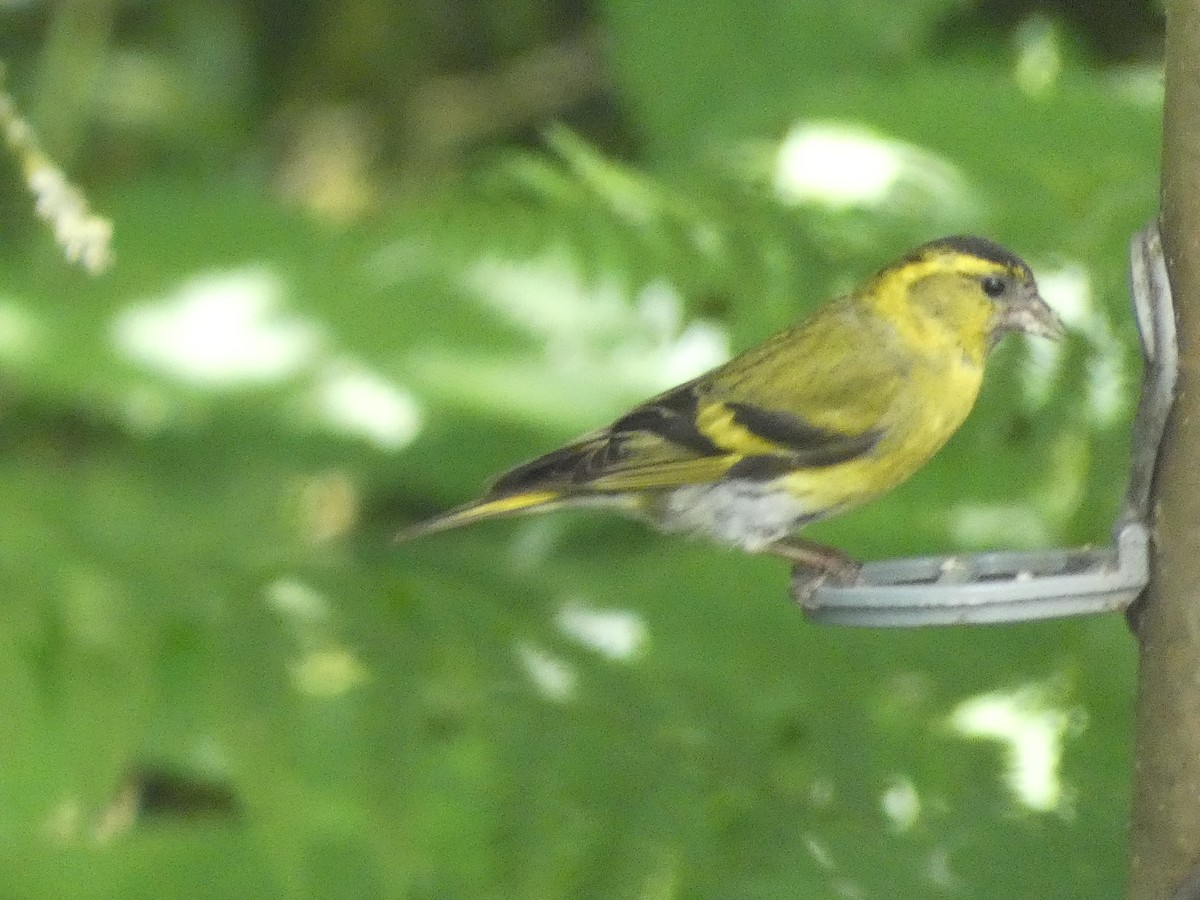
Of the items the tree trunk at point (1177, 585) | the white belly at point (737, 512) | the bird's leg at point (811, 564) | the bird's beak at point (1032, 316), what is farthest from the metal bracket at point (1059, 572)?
the white belly at point (737, 512)

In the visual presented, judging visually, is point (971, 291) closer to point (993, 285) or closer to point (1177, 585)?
point (993, 285)

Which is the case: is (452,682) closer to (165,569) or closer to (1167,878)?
(165,569)

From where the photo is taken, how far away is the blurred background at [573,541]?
7.29ft

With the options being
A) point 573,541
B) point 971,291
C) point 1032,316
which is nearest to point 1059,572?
point 1032,316

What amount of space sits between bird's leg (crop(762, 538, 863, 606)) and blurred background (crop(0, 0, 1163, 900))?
6.3 inches

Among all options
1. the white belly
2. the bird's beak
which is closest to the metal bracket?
the bird's beak

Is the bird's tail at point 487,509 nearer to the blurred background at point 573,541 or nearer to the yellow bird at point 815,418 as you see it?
the yellow bird at point 815,418

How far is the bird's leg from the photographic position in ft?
7.45

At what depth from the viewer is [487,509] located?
231 centimetres

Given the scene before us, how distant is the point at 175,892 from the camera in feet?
8.02

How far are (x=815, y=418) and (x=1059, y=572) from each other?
757mm

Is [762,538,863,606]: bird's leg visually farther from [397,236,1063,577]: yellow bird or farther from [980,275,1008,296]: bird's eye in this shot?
[980,275,1008,296]: bird's eye

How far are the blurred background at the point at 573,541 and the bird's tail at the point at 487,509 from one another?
0.76 ft

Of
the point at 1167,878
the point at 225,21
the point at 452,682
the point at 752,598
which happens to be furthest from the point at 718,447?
the point at 225,21
